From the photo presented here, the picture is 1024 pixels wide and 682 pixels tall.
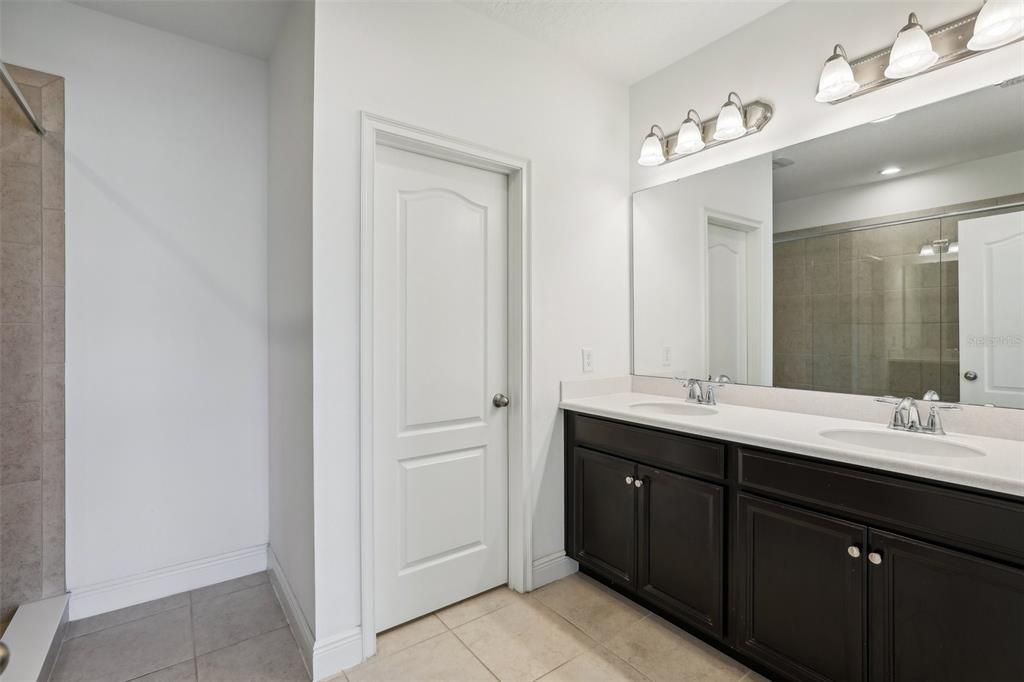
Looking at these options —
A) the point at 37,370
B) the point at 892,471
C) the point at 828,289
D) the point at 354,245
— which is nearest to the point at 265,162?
the point at 354,245

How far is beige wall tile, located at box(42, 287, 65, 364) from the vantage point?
2.03 metres

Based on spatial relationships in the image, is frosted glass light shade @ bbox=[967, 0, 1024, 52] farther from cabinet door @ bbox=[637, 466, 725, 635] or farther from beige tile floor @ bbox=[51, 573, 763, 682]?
beige tile floor @ bbox=[51, 573, 763, 682]

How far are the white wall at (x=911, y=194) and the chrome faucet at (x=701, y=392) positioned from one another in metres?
0.79

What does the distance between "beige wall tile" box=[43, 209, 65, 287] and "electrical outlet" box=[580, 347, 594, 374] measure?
93.0 inches

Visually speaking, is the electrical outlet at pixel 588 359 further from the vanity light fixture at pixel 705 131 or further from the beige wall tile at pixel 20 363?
the beige wall tile at pixel 20 363

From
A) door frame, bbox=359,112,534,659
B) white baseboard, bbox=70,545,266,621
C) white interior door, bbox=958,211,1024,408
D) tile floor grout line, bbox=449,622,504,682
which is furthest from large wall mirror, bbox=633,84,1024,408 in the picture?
white baseboard, bbox=70,545,266,621

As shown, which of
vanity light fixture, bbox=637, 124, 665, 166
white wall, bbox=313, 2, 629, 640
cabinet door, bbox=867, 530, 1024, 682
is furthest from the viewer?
vanity light fixture, bbox=637, 124, 665, 166

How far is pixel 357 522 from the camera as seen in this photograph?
1.86 m

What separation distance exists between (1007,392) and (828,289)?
2.14ft

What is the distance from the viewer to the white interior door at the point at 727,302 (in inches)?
91.1

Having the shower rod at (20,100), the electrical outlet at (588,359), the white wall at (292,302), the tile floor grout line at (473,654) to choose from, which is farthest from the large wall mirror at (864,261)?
the shower rod at (20,100)

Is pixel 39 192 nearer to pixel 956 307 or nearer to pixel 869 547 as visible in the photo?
pixel 869 547

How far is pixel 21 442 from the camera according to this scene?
6.40 feet

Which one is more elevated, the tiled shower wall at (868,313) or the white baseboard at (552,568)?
the tiled shower wall at (868,313)
